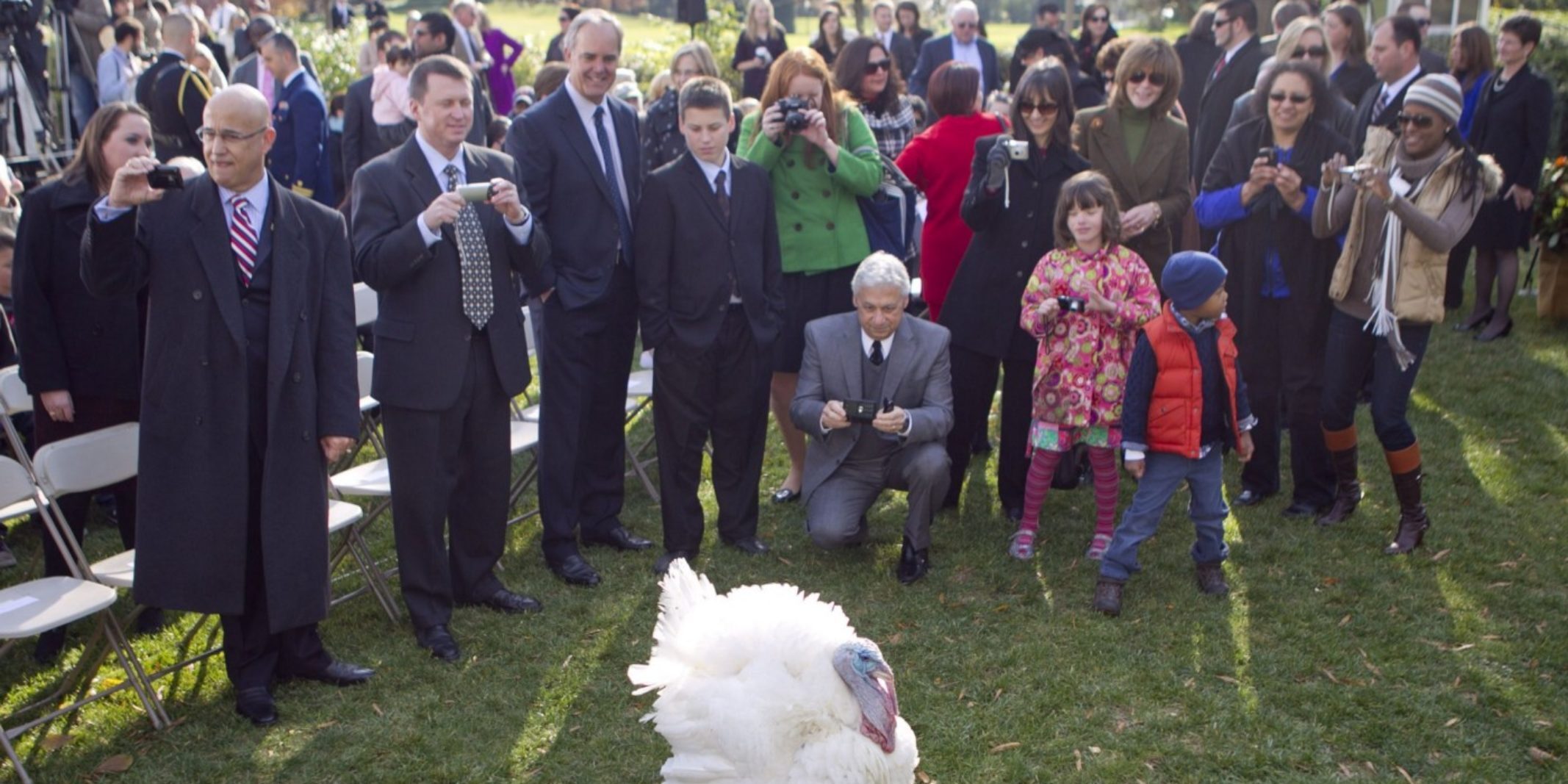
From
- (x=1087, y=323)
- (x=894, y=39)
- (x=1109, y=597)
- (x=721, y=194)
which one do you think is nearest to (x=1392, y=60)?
(x=1087, y=323)

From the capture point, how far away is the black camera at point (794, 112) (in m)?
6.21

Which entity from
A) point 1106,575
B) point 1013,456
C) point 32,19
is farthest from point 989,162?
point 32,19

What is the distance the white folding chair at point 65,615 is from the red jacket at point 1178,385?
4.08 metres

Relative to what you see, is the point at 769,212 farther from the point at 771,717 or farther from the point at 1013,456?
the point at 771,717

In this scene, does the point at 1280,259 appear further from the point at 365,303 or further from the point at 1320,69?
the point at 365,303

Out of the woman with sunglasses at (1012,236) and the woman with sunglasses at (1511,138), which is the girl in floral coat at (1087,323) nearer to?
the woman with sunglasses at (1012,236)

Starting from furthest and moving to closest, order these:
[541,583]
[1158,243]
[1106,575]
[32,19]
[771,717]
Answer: [32,19], [1158,243], [541,583], [1106,575], [771,717]

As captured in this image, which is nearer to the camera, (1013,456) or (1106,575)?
(1106,575)

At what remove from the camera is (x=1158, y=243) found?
672cm

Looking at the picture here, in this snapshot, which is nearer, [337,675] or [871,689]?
[871,689]

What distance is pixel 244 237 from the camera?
4.63 meters

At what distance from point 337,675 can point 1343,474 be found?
4767 millimetres

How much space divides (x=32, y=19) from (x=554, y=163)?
7.08 m

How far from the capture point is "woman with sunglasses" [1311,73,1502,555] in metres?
5.78
